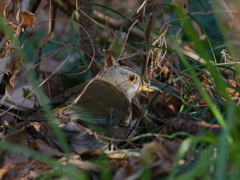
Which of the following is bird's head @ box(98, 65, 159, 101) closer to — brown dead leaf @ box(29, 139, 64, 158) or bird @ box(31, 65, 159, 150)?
bird @ box(31, 65, 159, 150)

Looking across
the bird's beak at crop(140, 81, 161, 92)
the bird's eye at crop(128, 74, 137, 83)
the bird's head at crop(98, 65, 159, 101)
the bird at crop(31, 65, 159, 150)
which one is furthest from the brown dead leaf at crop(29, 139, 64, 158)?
the bird's eye at crop(128, 74, 137, 83)

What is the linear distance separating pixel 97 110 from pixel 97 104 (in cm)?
10

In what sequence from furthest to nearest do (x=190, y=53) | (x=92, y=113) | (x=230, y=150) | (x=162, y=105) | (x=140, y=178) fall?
1. (x=190, y=53)
2. (x=162, y=105)
3. (x=92, y=113)
4. (x=140, y=178)
5. (x=230, y=150)

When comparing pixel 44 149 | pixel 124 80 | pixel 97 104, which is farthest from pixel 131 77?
pixel 44 149

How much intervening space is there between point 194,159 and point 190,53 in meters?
3.25

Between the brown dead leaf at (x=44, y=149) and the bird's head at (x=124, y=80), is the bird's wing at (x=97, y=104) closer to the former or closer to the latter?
the bird's head at (x=124, y=80)

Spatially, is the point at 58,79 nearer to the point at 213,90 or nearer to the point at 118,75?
the point at 118,75

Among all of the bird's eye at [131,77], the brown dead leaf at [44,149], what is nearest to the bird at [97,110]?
the bird's eye at [131,77]

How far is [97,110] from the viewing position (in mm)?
4191

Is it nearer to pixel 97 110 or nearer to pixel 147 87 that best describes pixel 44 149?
pixel 97 110

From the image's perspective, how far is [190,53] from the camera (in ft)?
19.2

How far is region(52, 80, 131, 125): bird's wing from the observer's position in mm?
4047

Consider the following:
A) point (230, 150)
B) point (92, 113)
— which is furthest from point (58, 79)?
point (230, 150)

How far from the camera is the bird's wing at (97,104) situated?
4.05 m
